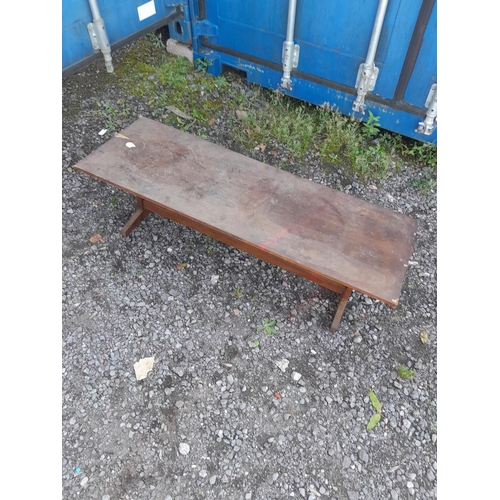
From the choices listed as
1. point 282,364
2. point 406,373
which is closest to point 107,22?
point 282,364

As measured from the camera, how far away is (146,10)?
13.3 feet

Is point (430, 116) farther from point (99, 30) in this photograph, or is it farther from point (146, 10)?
point (99, 30)

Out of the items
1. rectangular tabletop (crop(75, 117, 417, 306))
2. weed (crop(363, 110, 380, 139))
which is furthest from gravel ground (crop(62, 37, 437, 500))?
weed (crop(363, 110, 380, 139))

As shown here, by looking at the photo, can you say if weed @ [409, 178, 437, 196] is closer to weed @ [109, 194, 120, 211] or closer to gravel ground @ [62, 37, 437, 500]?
gravel ground @ [62, 37, 437, 500]

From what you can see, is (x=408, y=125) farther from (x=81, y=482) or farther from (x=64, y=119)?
(x=81, y=482)

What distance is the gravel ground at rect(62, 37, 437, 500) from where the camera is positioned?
222cm

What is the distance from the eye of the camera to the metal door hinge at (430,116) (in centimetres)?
337

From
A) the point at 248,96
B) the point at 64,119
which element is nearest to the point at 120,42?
the point at 64,119

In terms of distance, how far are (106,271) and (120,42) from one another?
2425 mm

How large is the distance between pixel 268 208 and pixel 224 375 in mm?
1105

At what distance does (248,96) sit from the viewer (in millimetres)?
4383

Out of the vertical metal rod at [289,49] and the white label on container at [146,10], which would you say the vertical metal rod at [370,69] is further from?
the white label on container at [146,10]

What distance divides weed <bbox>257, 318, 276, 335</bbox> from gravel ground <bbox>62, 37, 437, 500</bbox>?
32 millimetres

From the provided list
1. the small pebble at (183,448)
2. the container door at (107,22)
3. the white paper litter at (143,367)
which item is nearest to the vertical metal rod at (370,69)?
the container door at (107,22)
